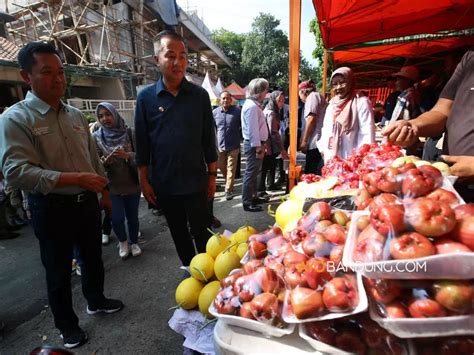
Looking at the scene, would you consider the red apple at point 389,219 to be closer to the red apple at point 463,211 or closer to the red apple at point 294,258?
the red apple at point 463,211

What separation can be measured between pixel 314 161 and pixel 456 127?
2.80m

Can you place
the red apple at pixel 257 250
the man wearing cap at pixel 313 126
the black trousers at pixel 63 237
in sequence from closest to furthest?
the red apple at pixel 257 250, the black trousers at pixel 63 237, the man wearing cap at pixel 313 126

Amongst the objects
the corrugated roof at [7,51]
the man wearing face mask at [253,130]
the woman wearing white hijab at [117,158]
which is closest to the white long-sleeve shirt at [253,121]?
the man wearing face mask at [253,130]

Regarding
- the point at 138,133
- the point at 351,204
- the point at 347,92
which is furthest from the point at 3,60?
the point at 351,204

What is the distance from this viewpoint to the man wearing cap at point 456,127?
4.23 feet

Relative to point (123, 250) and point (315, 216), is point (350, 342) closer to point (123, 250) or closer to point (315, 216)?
point (315, 216)

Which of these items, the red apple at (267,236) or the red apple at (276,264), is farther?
the red apple at (267,236)

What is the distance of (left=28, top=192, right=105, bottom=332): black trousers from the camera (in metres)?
1.89

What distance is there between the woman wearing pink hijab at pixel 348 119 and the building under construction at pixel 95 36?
10.0 m

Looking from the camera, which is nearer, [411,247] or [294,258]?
[411,247]

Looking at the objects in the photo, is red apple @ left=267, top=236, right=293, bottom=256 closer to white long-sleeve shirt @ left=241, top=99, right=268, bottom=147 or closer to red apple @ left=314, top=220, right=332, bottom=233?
red apple @ left=314, top=220, right=332, bottom=233

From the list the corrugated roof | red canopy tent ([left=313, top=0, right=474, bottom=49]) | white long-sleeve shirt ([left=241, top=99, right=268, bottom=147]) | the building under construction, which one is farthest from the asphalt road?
the building under construction

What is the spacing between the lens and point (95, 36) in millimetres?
13680

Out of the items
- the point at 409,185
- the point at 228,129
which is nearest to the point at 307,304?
the point at 409,185
